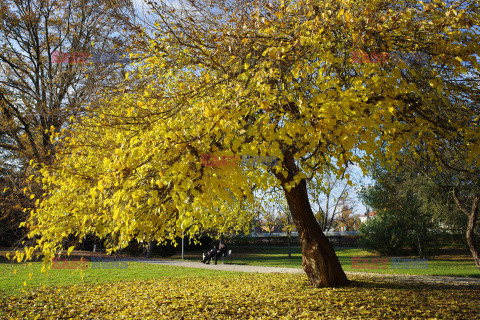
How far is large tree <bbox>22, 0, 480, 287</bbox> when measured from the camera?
3016 mm

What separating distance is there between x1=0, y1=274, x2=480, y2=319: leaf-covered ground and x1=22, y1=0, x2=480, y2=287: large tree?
222 cm

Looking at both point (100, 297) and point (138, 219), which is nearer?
point (138, 219)

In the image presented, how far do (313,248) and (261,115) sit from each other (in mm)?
4872

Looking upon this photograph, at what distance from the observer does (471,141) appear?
479 centimetres

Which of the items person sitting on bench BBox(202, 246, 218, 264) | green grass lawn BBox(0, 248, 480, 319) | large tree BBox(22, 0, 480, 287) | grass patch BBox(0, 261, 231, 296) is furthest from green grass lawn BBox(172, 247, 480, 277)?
large tree BBox(22, 0, 480, 287)

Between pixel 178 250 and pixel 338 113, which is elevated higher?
pixel 338 113

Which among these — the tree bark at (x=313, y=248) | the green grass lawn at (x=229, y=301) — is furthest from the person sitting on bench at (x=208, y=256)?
the tree bark at (x=313, y=248)

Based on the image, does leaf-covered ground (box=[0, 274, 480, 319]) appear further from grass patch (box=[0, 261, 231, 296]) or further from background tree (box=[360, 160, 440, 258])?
background tree (box=[360, 160, 440, 258])

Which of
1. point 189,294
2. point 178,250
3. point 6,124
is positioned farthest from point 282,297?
point 178,250

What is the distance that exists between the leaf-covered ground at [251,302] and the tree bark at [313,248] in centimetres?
37

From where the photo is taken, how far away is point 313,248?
7441 mm

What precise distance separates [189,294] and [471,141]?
622cm

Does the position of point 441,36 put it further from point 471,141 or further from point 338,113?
point 338,113

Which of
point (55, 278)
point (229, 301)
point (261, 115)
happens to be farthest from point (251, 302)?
point (55, 278)
